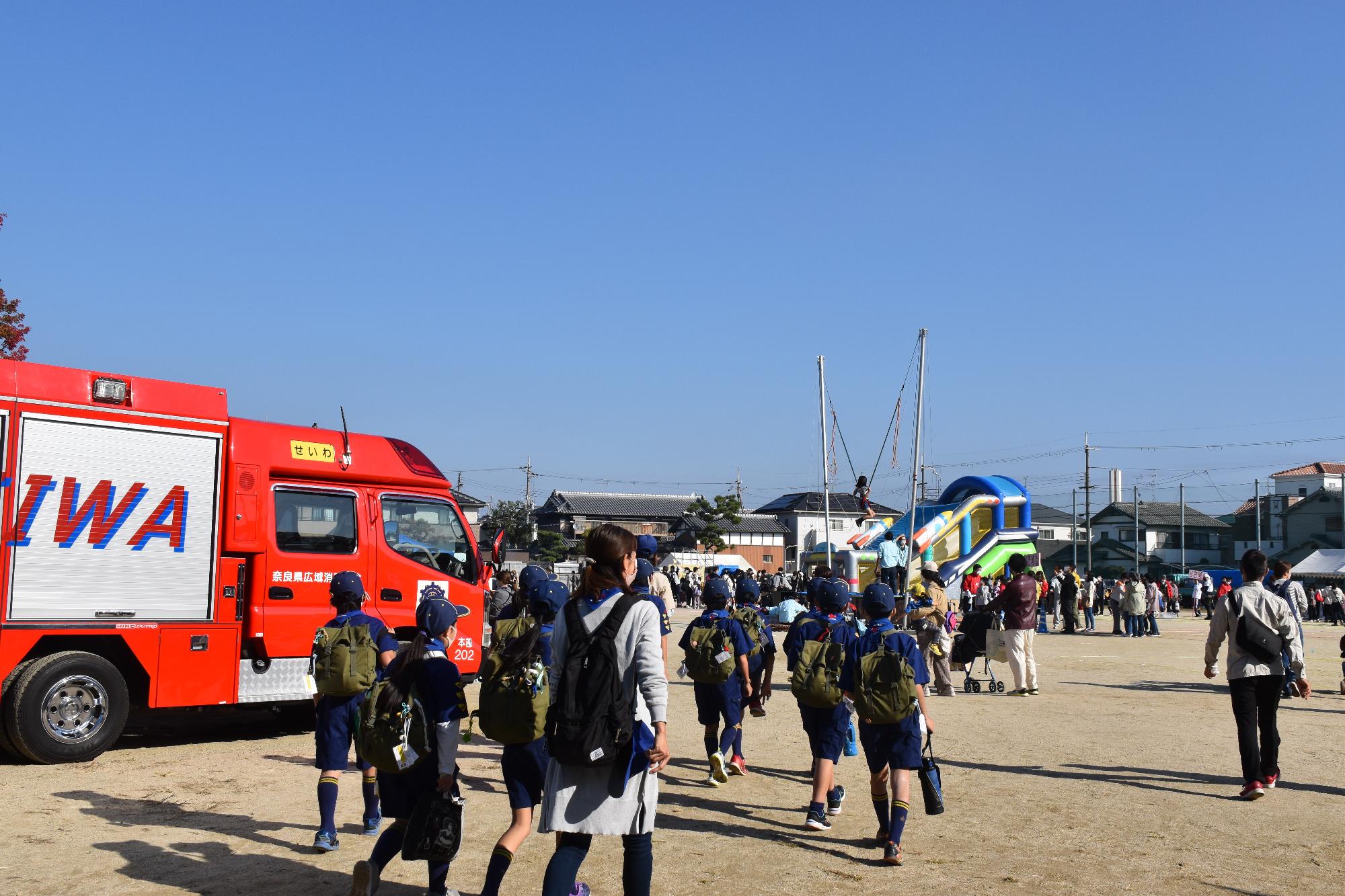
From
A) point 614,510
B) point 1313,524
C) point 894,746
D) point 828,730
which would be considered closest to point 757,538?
point 614,510

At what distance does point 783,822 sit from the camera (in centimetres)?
755

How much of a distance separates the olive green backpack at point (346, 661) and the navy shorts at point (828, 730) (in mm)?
2688

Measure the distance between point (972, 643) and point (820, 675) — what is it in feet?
29.5

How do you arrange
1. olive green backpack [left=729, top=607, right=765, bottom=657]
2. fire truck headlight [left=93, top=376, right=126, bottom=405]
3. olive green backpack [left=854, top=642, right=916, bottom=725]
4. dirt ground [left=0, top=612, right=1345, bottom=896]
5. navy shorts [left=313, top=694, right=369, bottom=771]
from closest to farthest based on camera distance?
dirt ground [left=0, top=612, right=1345, bottom=896]
olive green backpack [left=854, top=642, right=916, bottom=725]
navy shorts [left=313, top=694, right=369, bottom=771]
olive green backpack [left=729, top=607, right=765, bottom=657]
fire truck headlight [left=93, top=376, right=126, bottom=405]

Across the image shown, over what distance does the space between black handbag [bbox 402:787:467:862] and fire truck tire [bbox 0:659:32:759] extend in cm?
546

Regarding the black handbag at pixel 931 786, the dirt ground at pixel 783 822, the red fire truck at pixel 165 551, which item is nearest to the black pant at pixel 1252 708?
the dirt ground at pixel 783 822

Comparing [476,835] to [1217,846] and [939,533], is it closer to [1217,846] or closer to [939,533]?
[1217,846]

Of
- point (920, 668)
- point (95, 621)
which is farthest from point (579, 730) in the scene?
point (95, 621)

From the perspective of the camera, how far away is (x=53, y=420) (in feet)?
30.5

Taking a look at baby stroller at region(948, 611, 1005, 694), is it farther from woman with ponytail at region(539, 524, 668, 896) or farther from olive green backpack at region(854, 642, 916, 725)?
woman with ponytail at region(539, 524, 668, 896)

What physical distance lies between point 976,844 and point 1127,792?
2265 millimetres

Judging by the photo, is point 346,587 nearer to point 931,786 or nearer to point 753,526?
point 931,786

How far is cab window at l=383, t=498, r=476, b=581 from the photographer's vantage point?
11133 millimetres

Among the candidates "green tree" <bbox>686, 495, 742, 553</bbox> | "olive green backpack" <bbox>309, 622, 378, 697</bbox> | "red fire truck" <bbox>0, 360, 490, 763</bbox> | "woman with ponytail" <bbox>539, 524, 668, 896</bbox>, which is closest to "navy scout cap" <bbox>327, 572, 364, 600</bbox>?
"olive green backpack" <bbox>309, 622, 378, 697</bbox>
